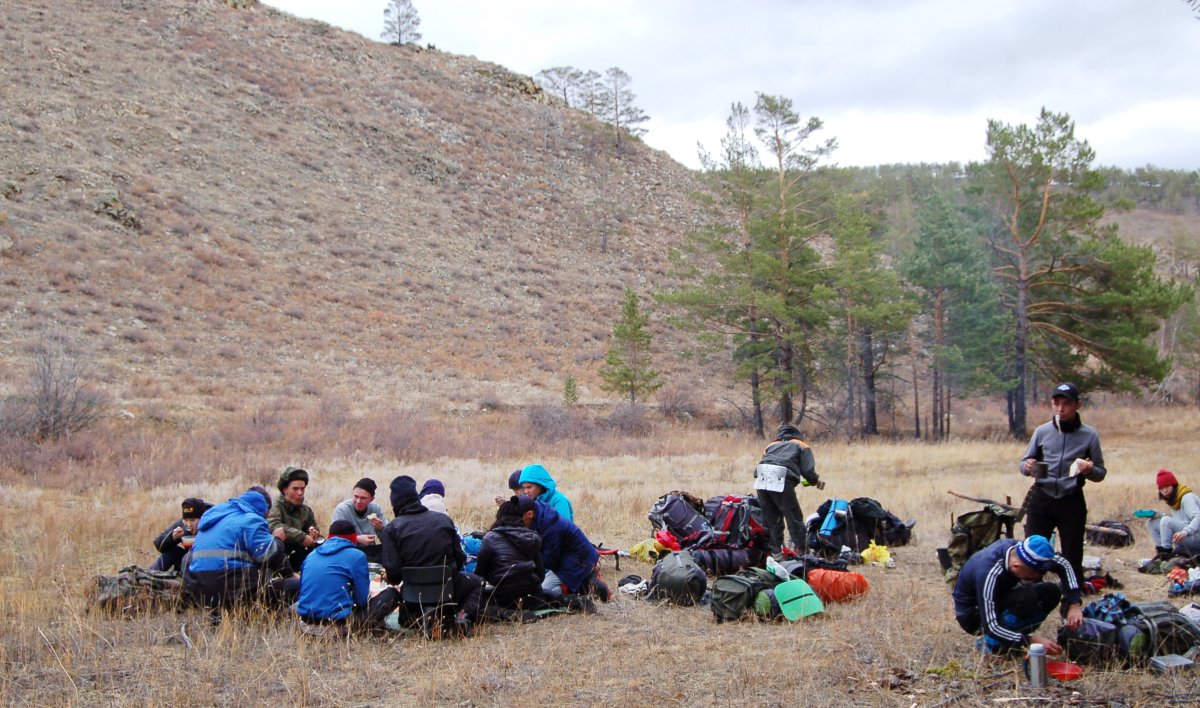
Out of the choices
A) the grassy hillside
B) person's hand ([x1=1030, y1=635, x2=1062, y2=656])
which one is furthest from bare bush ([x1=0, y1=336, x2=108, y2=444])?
person's hand ([x1=1030, y1=635, x2=1062, y2=656])

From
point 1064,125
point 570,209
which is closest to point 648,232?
point 570,209

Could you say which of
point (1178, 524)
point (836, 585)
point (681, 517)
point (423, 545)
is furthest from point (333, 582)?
point (1178, 524)

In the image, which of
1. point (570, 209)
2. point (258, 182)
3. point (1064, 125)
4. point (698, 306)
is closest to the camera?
point (1064, 125)

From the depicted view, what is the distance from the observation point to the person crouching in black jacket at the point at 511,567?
23.1 ft

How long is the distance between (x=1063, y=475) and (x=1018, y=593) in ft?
6.02

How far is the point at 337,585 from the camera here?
652cm

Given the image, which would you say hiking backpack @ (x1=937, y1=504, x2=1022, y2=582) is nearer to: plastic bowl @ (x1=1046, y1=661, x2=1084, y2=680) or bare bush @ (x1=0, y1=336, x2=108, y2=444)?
plastic bowl @ (x1=1046, y1=661, x2=1084, y2=680)

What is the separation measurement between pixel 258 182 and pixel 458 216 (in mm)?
10738

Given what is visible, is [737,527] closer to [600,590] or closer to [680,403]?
[600,590]

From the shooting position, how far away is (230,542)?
6.73 metres

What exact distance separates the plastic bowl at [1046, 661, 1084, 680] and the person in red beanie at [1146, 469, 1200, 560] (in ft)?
13.9

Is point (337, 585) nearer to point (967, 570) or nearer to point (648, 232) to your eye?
point (967, 570)

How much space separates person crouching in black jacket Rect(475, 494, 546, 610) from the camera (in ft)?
23.1

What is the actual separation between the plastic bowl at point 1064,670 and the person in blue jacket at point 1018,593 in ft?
0.34
